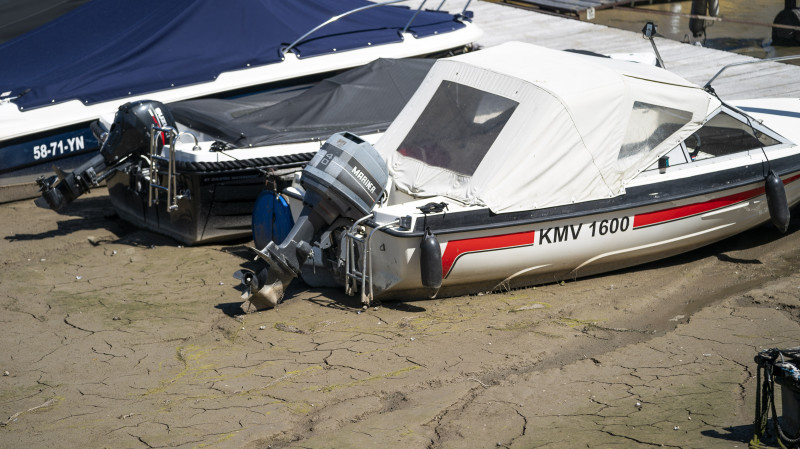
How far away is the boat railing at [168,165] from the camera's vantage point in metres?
7.66

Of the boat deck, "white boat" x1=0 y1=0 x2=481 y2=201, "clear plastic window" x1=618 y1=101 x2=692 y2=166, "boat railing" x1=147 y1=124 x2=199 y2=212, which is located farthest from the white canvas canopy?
the boat deck

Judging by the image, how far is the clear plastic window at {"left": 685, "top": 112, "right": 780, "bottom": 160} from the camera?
24.3ft

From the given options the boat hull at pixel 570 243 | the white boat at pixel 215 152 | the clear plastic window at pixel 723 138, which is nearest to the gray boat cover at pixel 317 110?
the white boat at pixel 215 152

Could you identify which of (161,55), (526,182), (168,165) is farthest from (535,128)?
(161,55)

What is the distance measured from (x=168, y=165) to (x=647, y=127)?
12.7 feet

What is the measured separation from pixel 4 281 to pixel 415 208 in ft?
11.2

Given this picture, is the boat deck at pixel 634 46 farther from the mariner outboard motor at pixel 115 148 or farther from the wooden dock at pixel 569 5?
the mariner outboard motor at pixel 115 148

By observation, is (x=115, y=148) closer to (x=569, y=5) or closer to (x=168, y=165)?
(x=168, y=165)

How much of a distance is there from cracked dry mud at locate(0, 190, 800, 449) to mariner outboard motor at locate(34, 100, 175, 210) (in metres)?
0.63

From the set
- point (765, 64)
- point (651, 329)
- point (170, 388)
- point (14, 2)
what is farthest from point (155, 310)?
point (14, 2)

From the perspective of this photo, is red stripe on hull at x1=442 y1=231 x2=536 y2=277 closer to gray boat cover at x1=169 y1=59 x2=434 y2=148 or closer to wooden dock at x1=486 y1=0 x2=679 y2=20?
gray boat cover at x1=169 y1=59 x2=434 y2=148

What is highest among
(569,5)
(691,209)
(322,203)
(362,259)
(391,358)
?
(569,5)

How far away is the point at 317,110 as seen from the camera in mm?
8344

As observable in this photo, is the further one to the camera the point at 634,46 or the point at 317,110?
the point at 634,46
